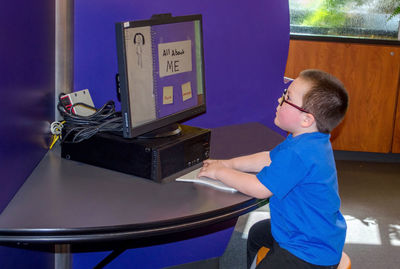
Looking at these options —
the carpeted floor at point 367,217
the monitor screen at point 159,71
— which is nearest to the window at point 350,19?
the carpeted floor at point 367,217

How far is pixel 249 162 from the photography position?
5.67 ft

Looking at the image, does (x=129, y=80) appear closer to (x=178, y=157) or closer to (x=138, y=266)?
(x=178, y=157)

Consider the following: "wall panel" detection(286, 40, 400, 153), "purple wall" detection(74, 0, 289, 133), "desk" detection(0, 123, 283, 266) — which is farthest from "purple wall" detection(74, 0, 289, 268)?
"wall panel" detection(286, 40, 400, 153)

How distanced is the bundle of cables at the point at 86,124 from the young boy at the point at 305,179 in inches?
13.4

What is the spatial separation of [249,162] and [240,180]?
0.69ft

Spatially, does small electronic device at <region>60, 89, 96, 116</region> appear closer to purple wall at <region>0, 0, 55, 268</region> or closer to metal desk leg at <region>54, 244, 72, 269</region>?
purple wall at <region>0, 0, 55, 268</region>

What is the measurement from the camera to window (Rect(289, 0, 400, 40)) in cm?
430

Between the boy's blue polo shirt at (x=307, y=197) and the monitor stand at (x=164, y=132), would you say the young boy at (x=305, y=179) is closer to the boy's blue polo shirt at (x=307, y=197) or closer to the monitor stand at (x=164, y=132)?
the boy's blue polo shirt at (x=307, y=197)

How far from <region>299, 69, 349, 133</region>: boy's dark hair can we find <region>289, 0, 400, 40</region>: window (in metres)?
2.91

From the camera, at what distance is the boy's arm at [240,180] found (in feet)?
4.93

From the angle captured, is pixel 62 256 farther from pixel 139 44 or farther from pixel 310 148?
pixel 310 148

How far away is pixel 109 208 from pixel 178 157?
336 millimetres

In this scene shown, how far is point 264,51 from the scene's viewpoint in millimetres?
2299

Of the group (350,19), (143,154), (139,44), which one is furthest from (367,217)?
Result: (139,44)
